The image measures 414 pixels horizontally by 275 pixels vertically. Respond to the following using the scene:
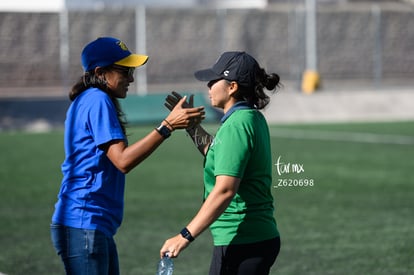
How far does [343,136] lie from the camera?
73.0 feet

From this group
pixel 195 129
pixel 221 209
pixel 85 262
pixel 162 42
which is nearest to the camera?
pixel 221 209

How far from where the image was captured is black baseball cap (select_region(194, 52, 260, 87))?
16.6ft

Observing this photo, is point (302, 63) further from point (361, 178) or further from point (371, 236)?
point (371, 236)

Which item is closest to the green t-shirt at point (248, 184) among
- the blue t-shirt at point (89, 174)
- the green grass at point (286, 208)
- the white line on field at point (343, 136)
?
the blue t-shirt at point (89, 174)

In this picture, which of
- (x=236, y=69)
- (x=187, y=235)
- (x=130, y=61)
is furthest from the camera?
(x=130, y=61)

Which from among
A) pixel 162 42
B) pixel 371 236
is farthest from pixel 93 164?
pixel 162 42

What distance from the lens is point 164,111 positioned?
85.8ft

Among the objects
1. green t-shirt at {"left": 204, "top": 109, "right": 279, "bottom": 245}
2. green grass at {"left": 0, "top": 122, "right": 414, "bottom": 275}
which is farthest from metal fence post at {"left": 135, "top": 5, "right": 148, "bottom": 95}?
green t-shirt at {"left": 204, "top": 109, "right": 279, "bottom": 245}

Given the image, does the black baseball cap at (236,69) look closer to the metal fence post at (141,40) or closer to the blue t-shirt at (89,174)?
the blue t-shirt at (89,174)

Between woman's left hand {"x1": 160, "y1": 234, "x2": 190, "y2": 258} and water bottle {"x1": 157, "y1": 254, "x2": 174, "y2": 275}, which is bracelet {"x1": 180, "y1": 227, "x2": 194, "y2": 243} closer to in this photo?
woman's left hand {"x1": 160, "y1": 234, "x2": 190, "y2": 258}

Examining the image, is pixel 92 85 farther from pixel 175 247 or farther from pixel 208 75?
pixel 175 247

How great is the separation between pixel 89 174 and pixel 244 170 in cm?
82

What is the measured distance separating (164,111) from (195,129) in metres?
20.4

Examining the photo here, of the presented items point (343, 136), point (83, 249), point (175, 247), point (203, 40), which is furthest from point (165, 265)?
point (203, 40)
